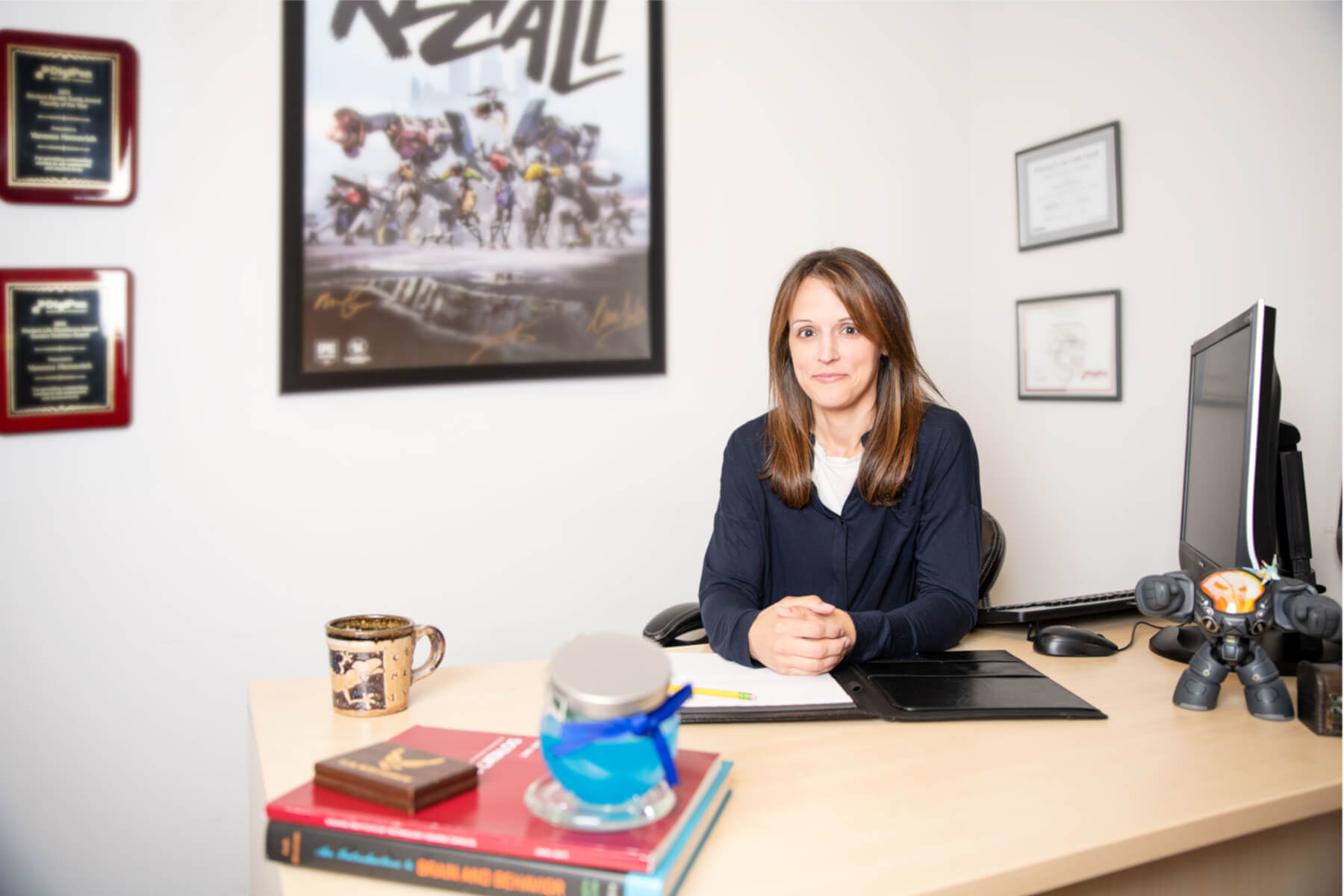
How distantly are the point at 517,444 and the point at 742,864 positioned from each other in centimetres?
175

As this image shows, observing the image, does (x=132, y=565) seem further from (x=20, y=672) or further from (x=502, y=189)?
(x=502, y=189)

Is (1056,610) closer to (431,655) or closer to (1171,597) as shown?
(1171,597)

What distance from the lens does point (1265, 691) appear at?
1132 millimetres

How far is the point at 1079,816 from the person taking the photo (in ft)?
2.83

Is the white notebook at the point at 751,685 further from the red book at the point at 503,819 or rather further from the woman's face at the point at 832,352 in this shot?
the woman's face at the point at 832,352

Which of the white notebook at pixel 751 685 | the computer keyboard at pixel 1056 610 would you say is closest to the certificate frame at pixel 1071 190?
the computer keyboard at pixel 1056 610

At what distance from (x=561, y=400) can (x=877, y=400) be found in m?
0.98

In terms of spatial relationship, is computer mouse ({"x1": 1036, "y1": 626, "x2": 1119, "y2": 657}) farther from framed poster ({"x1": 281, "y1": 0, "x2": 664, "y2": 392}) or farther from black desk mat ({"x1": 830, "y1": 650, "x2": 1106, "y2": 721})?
framed poster ({"x1": 281, "y1": 0, "x2": 664, "y2": 392})

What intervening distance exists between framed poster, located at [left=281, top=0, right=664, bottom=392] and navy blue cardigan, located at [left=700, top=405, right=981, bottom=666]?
0.83 metres

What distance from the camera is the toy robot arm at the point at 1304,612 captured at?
104 centimetres

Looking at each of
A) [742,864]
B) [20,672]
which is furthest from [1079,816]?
[20,672]

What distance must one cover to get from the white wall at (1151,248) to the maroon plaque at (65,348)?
7.73 feet
